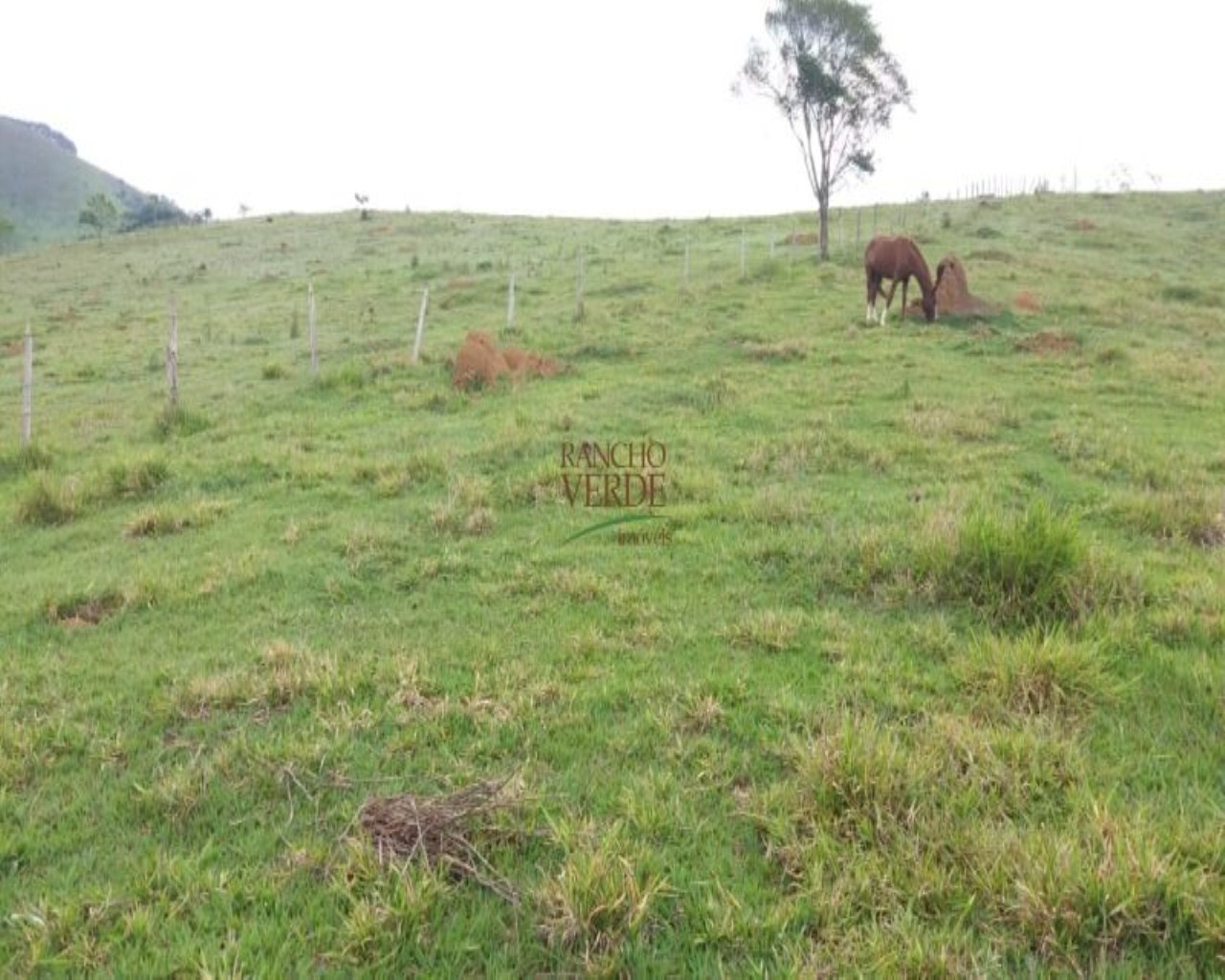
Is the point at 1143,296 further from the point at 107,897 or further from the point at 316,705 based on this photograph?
the point at 107,897

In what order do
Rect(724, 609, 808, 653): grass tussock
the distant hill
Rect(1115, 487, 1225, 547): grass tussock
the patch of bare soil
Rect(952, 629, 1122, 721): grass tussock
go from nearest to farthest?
Rect(952, 629, 1122, 721): grass tussock
Rect(724, 609, 808, 653): grass tussock
Rect(1115, 487, 1225, 547): grass tussock
the patch of bare soil
the distant hill

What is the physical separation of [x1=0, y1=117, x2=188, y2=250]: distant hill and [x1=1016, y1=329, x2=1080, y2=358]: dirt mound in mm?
135672

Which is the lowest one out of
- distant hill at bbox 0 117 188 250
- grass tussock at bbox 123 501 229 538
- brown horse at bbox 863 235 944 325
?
grass tussock at bbox 123 501 229 538

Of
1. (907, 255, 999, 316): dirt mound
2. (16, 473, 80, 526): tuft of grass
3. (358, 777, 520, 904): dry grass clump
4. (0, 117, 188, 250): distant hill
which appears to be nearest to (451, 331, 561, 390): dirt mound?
(16, 473, 80, 526): tuft of grass

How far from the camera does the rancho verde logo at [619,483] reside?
25.8 ft

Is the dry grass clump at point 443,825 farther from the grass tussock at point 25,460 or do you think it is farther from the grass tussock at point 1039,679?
the grass tussock at point 25,460

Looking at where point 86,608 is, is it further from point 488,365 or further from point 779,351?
point 779,351

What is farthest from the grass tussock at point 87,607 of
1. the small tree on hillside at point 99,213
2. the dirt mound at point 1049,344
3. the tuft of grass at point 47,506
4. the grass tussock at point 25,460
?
the small tree on hillside at point 99,213

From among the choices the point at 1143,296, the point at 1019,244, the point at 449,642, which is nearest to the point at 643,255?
the point at 1019,244

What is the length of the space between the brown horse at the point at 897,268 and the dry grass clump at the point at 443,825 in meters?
16.7

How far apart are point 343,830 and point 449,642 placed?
2.06 m

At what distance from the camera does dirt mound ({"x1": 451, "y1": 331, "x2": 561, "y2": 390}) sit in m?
14.3

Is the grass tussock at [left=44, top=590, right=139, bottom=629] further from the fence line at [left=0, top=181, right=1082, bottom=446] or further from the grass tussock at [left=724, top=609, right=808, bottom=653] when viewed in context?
the fence line at [left=0, top=181, right=1082, bottom=446]

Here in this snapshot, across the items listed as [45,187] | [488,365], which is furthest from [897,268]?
[45,187]
